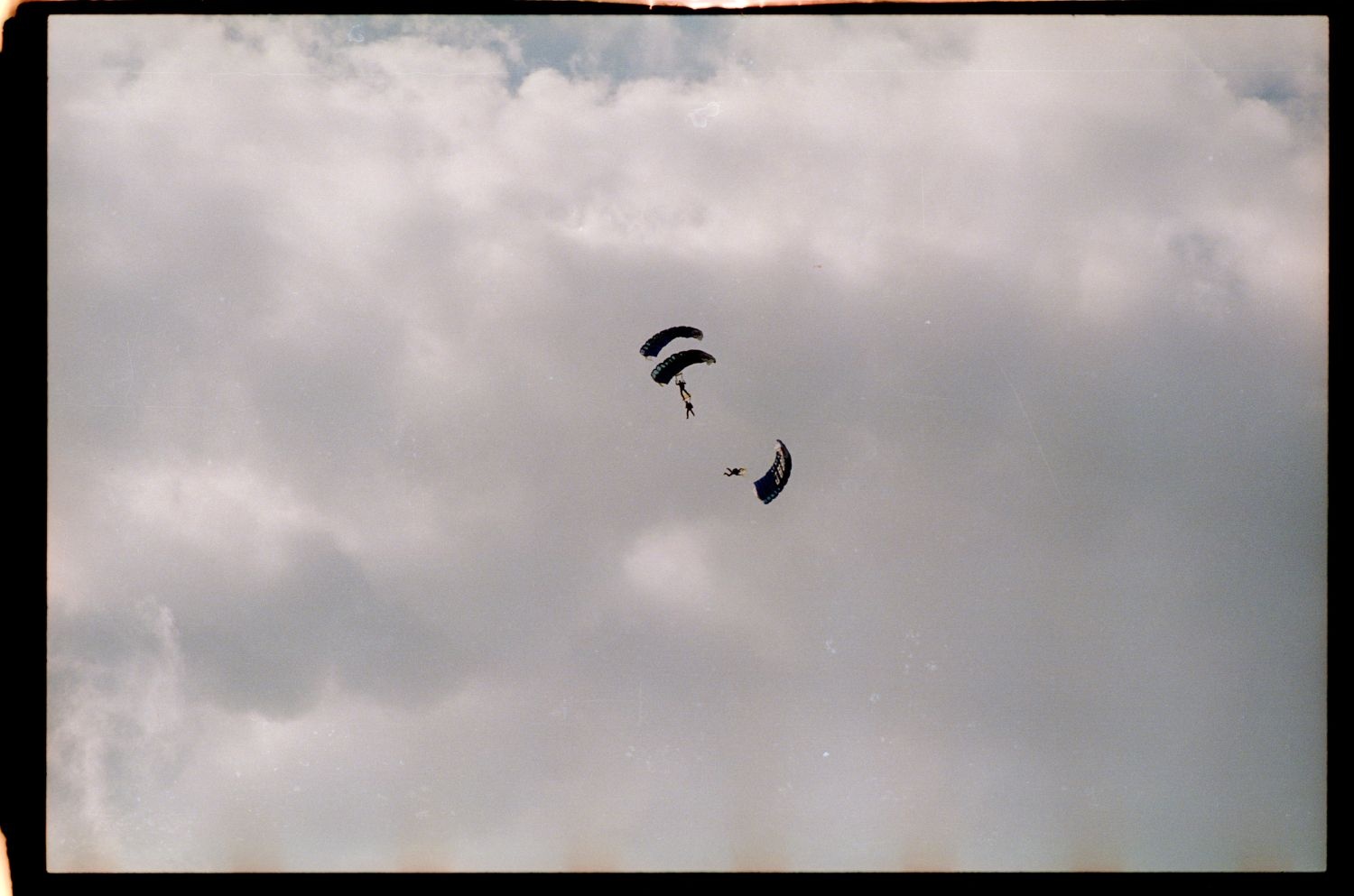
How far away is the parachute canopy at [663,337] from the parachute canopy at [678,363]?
26.3 inches

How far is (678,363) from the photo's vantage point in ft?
54.1

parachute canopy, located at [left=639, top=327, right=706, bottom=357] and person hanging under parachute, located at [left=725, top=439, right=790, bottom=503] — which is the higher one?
parachute canopy, located at [left=639, top=327, right=706, bottom=357]

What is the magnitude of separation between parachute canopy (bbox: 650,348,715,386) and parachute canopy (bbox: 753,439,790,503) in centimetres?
192

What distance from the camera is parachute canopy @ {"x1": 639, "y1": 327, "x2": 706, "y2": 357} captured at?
14992mm

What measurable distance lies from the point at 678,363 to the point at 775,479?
276cm

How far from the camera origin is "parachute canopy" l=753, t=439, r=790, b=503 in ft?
49.3

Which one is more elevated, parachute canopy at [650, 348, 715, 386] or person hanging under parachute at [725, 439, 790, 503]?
parachute canopy at [650, 348, 715, 386]

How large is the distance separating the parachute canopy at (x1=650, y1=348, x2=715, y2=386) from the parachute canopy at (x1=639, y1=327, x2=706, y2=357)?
2.19 feet
